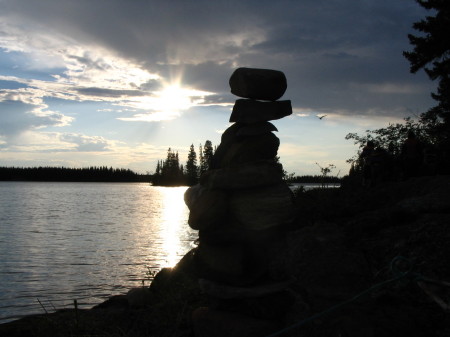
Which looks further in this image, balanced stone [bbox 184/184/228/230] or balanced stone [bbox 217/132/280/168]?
balanced stone [bbox 217/132/280/168]

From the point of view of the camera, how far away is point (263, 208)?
681 cm

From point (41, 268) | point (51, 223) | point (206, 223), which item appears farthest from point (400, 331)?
point (51, 223)

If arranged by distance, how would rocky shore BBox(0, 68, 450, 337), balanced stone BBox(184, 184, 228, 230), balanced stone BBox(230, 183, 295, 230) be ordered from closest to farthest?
rocky shore BBox(0, 68, 450, 337), balanced stone BBox(230, 183, 295, 230), balanced stone BBox(184, 184, 228, 230)

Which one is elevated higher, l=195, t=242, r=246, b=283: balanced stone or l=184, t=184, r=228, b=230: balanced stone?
l=184, t=184, r=228, b=230: balanced stone

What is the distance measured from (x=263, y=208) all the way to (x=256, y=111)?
5.50ft

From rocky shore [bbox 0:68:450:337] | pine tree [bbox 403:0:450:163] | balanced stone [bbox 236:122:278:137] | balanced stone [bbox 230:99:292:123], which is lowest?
rocky shore [bbox 0:68:450:337]

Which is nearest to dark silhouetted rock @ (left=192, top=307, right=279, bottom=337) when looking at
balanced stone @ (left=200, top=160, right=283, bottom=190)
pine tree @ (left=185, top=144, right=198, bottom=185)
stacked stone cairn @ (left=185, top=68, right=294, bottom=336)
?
stacked stone cairn @ (left=185, top=68, right=294, bottom=336)

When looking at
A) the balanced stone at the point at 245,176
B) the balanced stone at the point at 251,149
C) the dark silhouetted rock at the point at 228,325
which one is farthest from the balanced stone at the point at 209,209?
the dark silhouetted rock at the point at 228,325

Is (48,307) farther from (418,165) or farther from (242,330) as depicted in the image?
(418,165)

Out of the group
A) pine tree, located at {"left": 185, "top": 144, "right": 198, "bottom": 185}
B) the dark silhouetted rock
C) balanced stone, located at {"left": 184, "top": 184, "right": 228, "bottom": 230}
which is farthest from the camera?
pine tree, located at {"left": 185, "top": 144, "right": 198, "bottom": 185}

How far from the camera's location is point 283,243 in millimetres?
7133

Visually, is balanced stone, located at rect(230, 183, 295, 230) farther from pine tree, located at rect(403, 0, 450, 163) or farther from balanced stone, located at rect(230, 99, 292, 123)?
pine tree, located at rect(403, 0, 450, 163)

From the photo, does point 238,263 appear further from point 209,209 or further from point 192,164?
point 192,164

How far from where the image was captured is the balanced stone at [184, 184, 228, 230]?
23.1ft
